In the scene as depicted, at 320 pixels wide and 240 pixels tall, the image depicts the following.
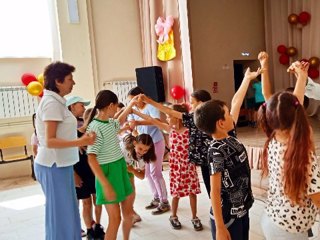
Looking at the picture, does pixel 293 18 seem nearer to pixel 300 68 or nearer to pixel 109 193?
pixel 300 68

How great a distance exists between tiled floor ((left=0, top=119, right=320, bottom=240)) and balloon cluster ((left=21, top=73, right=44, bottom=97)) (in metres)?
1.55

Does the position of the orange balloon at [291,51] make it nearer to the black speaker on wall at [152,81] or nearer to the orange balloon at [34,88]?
the black speaker on wall at [152,81]

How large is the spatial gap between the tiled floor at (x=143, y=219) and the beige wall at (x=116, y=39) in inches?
103

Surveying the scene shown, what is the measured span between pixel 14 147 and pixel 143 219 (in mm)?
3261

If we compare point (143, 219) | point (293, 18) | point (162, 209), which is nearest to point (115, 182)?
point (143, 219)

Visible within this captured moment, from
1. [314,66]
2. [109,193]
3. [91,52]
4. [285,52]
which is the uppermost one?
[91,52]

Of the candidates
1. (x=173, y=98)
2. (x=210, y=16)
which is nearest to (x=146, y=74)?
(x=173, y=98)

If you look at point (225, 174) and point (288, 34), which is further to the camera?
point (288, 34)

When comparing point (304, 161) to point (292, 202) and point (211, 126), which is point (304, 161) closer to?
point (292, 202)

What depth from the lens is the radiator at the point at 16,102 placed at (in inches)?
201

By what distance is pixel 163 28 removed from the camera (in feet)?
18.5

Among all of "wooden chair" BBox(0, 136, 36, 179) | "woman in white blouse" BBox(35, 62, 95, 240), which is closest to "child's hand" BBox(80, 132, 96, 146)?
"woman in white blouse" BBox(35, 62, 95, 240)

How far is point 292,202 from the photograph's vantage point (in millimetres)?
1200

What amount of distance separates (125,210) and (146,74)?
3.95 meters
